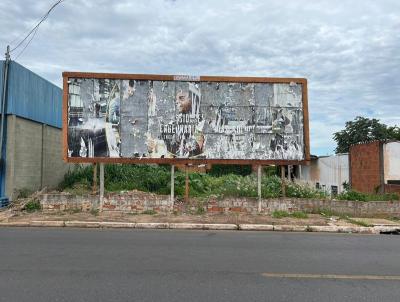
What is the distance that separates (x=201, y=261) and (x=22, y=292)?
304 centimetres

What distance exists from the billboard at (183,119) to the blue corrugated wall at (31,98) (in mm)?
2224

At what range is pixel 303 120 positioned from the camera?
50.9ft

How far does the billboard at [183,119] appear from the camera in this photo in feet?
49.6

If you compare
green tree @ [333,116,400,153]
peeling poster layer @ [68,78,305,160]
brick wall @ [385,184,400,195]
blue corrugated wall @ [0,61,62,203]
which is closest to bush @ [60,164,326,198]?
peeling poster layer @ [68,78,305,160]

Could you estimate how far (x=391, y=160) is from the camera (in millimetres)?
21828

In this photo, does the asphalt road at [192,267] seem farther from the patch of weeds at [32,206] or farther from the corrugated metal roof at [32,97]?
the corrugated metal roof at [32,97]

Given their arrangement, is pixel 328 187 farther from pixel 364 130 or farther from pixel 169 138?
pixel 364 130

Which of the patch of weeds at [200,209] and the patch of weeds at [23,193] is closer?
the patch of weeds at [200,209]

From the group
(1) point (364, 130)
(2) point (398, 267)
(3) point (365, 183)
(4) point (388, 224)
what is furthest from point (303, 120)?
(1) point (364, 130)

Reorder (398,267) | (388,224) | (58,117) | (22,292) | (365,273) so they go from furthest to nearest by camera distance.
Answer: (58,117) → (388,224) → (398,267) → (365,273) → (22,292)

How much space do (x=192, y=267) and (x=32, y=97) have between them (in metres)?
12.4

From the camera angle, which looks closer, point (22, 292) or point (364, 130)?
point (22, 292)

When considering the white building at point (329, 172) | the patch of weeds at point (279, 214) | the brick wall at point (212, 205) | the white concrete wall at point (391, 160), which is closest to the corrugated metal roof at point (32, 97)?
the brick wall at point (212, 205)

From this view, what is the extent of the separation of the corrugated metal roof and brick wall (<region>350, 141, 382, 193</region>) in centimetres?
1547
